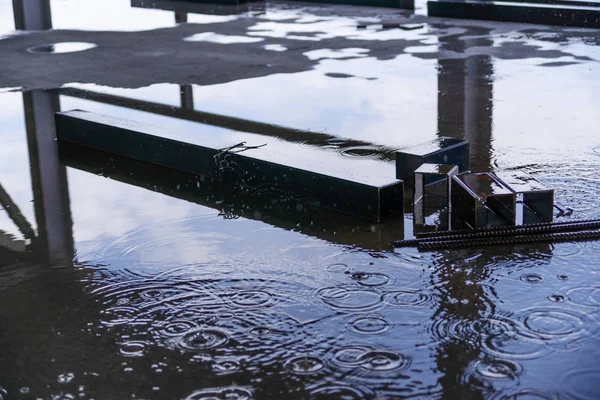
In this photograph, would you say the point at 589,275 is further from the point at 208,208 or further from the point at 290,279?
the point at 208,208

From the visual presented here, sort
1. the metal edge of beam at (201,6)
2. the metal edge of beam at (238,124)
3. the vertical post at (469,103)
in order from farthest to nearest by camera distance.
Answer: the metal edge of beam at (201,6) → the metal edge of beam at (238,124) → the vertical post at (469,103)

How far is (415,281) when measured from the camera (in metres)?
4.24

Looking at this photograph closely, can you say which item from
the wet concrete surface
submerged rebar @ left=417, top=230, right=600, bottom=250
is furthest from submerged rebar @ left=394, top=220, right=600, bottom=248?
the wet concrete surface

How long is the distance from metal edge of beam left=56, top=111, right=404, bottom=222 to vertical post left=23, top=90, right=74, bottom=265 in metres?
0.32

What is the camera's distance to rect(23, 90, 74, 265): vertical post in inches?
196

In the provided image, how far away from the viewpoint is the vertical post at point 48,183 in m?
4.98

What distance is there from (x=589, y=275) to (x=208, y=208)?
2381 millimetres

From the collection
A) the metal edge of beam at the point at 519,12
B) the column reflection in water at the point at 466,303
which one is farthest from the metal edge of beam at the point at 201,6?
the column reflection in water at the point at 466,303

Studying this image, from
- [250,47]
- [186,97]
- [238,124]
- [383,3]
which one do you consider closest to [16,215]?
[238,124]

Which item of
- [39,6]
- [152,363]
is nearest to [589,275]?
[152,363]

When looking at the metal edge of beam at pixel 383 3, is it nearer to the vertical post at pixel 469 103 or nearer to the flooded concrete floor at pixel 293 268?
the vertical post at pixel 469 103

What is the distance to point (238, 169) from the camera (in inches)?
235

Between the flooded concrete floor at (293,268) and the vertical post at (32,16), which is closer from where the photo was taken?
the flooded concrete floor at (293,268)

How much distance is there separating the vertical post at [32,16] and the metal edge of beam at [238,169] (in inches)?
304
